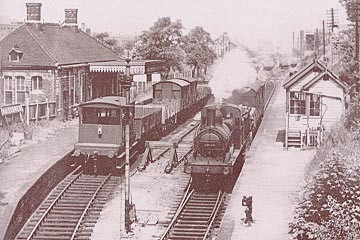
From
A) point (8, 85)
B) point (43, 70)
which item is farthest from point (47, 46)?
point (8, 85)

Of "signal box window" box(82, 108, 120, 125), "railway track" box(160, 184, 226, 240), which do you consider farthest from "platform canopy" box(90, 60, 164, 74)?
"railway track" box(160, 184, 226, 240)

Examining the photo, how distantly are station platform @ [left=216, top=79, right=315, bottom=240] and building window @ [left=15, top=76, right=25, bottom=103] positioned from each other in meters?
12.6

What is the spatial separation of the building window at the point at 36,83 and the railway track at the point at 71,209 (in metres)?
10.5

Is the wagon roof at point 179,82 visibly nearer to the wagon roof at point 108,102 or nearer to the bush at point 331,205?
the wagon roof at point 108,102

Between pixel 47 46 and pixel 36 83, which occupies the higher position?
pixel 47 46

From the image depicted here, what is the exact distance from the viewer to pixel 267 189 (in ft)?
60.2

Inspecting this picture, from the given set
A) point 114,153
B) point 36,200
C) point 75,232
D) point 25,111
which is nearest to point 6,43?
point 25,111

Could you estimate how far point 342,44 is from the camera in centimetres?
3759

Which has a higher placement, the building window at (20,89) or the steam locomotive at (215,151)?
the building window at (20,89)

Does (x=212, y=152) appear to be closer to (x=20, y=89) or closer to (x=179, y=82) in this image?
(x=179, y=82)

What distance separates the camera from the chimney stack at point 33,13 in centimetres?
3416

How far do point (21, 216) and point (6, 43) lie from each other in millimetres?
17347

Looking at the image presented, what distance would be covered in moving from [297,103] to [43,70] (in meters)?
13.4

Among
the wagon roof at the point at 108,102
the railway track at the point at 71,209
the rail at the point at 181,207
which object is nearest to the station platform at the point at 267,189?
the rail at the point at 181,207
